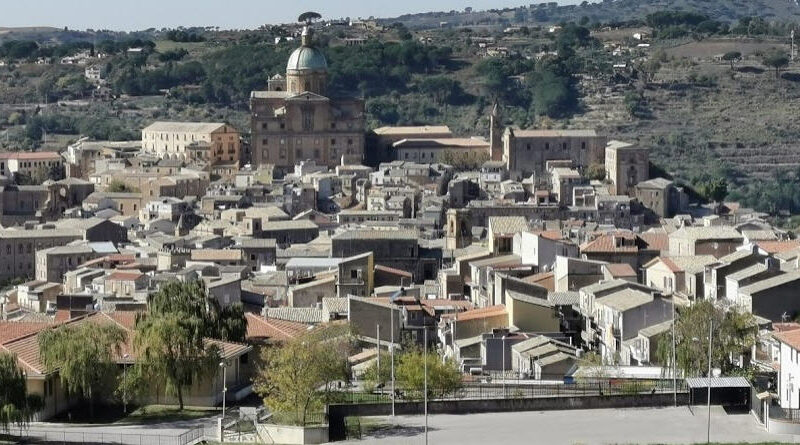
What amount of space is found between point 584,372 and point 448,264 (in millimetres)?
23486

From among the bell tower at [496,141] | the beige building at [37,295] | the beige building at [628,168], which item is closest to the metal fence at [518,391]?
the beige building at [37,295]

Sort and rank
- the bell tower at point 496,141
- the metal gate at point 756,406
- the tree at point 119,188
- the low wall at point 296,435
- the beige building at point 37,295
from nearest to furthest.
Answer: the low wall at point 296,435 < the metal gate at point 756,406 < the beige building at point 37,295 < the tree at point 119,188 < the bell tower at point 496,141

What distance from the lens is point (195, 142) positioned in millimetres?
95875

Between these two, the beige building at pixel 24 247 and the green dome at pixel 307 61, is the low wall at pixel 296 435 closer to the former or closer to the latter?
the beige building at pixel 24 247

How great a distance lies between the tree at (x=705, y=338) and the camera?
37.3 meters

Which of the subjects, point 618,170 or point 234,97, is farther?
point 234,97

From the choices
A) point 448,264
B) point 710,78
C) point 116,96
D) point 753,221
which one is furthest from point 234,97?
point 448,264

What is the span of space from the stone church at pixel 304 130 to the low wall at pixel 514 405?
5960 centimetres

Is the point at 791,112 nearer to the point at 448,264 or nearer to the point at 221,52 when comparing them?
the point at 221,52

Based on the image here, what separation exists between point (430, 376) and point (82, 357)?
539 centimetres

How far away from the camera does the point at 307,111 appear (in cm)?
9400

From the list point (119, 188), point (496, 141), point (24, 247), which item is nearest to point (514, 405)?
point (24, 247)

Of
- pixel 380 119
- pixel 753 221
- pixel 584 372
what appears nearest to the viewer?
pixel 584 372

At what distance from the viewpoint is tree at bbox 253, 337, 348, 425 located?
110 feet
